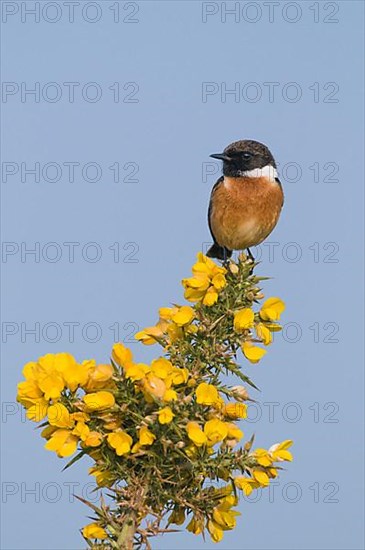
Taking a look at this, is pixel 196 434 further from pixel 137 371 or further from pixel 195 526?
pixel 195 526

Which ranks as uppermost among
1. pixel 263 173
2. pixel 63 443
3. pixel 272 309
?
pixel 263 173

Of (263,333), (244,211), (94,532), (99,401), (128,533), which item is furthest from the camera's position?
(244,211)

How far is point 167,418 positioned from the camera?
377 centimetres

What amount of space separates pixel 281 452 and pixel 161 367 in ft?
2.79

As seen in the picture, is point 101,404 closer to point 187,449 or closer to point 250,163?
point 187,449

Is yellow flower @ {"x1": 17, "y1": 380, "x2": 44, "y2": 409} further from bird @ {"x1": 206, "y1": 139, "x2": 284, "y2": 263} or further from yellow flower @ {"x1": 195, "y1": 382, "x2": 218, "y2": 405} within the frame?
bird @ {"x1": 206, "y1": 139, "x2": 284, "y2": 263}

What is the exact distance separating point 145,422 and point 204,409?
0.29 metres

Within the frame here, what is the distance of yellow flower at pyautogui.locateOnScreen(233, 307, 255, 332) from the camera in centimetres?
418

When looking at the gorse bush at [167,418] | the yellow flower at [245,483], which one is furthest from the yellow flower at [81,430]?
the yellow flower at [245,483]

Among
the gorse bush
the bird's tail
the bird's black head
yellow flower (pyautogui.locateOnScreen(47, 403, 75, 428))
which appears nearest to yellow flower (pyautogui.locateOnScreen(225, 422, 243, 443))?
the gorse bush

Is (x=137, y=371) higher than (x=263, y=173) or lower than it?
lower

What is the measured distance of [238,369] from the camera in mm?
4102

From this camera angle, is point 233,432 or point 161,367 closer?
point 161,367

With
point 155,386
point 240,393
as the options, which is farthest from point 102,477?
point 240,393
